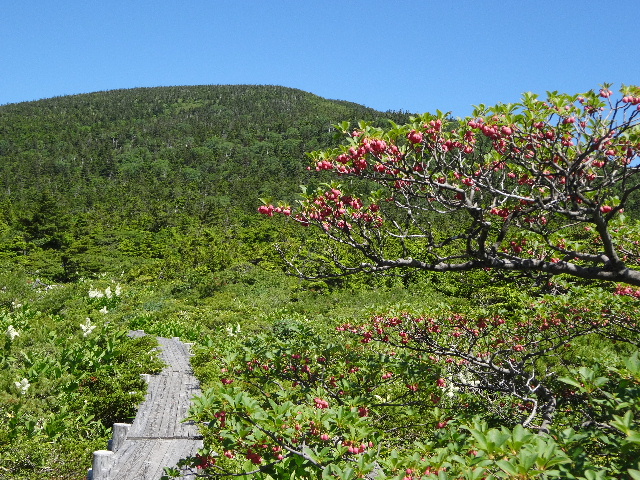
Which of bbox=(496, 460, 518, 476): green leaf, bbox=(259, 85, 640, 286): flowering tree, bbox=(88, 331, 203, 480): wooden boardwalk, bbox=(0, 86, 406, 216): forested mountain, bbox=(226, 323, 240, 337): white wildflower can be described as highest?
bbox=(0, 86, 406, 216): forested mountain

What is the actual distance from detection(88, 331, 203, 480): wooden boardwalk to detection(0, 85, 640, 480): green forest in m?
0.42

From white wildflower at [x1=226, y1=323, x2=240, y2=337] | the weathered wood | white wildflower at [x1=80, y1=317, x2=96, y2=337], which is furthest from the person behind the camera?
white wildflower at [x1=226, y1=323, x2=240, y2=337]

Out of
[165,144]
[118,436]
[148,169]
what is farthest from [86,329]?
[165,144]

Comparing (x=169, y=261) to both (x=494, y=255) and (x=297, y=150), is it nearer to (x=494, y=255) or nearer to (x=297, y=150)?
(x=494, y=255)

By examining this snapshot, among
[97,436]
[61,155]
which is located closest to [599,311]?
[97,436]

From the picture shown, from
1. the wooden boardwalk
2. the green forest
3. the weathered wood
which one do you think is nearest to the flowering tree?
the green forest

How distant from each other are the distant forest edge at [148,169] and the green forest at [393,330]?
1001 millimetres

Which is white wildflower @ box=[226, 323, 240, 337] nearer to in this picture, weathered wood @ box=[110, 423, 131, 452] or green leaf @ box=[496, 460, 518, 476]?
weathered wood @ box=[110, 423, 131, 452]

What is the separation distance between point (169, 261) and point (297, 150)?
266 feet

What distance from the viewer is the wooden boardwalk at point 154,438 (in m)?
5.59

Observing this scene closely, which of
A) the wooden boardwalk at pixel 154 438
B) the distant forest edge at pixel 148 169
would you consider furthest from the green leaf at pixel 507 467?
the wooden boardwalk at pixel 154 438

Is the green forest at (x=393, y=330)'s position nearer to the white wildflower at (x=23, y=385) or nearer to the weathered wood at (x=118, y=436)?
the white wildflower at (x=23, y=385)

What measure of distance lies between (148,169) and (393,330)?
96.6 m

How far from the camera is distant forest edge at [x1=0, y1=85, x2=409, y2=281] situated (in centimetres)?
3328
